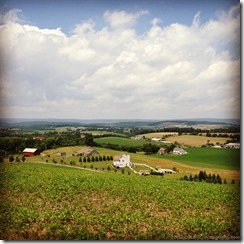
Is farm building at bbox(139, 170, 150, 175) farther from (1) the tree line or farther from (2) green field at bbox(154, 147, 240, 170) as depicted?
(1) the tree line

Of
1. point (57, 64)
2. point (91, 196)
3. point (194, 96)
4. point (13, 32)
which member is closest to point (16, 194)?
point (91, 196)

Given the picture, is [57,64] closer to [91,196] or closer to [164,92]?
[164,92]

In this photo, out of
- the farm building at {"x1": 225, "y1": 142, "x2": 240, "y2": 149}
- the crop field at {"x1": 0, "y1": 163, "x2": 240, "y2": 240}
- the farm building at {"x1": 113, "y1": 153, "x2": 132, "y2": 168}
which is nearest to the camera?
the crop field at {"x1": 0, "y1": 163, "x2": 240, "y2": 240}

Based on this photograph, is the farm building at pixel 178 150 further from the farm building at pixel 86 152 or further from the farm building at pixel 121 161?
the farm building at pixel 86 152

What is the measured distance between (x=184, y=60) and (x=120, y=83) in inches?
45.7

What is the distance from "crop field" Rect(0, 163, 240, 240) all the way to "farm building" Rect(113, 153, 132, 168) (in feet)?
0.56

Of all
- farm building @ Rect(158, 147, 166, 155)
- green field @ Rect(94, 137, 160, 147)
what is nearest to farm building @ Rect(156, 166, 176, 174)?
farm building @ Rect(158, 147, 166, 155)

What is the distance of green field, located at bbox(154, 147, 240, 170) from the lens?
5.25 m

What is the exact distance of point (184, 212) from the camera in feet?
16.4

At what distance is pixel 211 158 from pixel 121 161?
1.55 m

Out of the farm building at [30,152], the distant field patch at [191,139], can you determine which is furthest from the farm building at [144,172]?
the farm building at [30,152]

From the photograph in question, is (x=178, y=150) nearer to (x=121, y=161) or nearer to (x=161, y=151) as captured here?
(x=161, y=151)

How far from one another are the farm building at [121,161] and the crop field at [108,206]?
6.8 inches

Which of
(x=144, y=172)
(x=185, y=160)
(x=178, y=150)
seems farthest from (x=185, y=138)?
(x=144, y=172)
